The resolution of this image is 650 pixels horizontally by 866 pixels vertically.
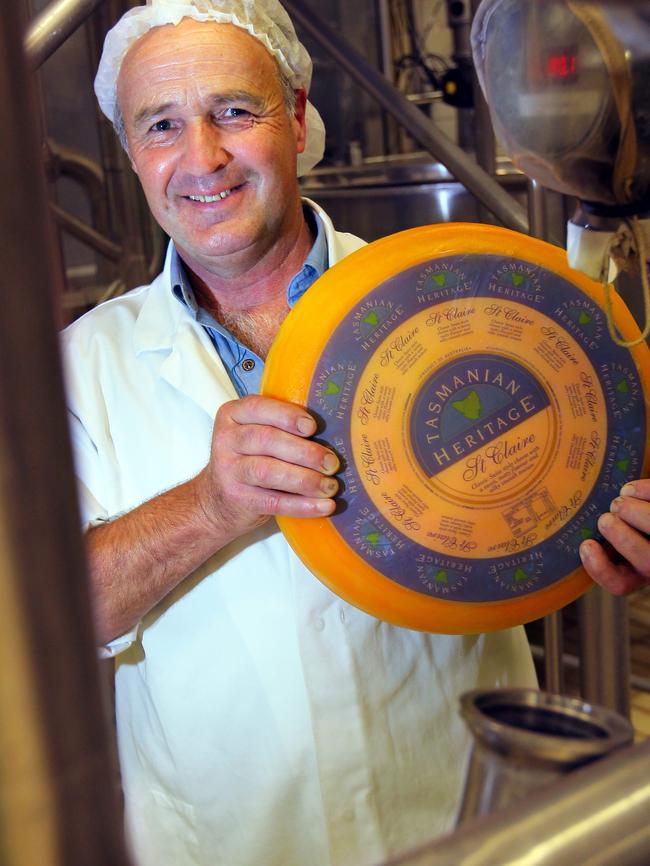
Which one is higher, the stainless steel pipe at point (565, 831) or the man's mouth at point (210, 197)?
the man's mouth at point (210, 197)

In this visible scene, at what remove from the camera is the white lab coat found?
3.08 feet

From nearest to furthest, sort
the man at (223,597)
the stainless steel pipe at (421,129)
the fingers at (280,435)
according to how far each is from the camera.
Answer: the fingers at (280,435) → the man at (223,597) → the stainless steel pipe at (421,129)

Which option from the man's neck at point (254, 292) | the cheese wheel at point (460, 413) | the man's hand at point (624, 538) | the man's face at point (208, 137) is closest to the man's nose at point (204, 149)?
the man's face at point (208, 137)

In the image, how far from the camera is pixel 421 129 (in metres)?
1.33

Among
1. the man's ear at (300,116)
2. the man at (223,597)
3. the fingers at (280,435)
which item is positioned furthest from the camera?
the man's ear at (300,116)

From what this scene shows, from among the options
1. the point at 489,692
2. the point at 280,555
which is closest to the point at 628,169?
the point at 489,692

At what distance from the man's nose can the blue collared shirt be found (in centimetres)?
12

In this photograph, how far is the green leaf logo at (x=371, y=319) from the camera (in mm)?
757

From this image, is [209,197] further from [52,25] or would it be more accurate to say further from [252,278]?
[52,25]

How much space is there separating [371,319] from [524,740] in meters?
0.47

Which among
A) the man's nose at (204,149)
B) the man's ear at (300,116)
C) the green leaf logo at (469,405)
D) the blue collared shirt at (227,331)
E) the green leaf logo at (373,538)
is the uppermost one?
the man's ear at (300,116)

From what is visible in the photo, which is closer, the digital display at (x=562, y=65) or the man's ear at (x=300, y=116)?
the digital display at (x=562, y=65)

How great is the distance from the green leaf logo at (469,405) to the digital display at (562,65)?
368 millimetres

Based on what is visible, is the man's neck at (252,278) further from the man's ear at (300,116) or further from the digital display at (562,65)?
the digital display at (562,65)
